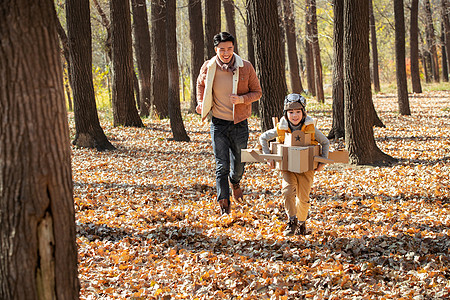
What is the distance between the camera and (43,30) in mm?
2574

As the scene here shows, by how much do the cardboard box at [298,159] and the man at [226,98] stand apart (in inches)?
49.4

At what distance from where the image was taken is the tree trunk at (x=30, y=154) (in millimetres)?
2496

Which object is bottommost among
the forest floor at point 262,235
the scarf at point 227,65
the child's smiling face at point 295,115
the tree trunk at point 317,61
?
the forest floor at point 262,235

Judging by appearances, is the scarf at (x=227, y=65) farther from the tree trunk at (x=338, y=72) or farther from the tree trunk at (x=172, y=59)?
the tree trunk at (x=172, y=59)

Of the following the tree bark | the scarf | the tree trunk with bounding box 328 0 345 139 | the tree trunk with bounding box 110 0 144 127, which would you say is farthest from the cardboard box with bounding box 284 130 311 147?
the tree trunk with bounding box 110 0 144 127

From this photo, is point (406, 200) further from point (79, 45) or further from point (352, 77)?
point (79, 45)

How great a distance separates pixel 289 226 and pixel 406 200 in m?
2.33

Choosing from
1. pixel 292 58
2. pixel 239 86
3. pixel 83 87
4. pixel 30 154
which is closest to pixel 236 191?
pixel 239 86

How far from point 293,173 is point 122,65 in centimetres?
1178

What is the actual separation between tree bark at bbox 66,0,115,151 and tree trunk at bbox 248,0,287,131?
5.25 meters

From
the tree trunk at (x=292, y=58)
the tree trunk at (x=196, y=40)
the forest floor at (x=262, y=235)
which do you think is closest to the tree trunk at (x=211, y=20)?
the tree trunk at (x=196, y=40)

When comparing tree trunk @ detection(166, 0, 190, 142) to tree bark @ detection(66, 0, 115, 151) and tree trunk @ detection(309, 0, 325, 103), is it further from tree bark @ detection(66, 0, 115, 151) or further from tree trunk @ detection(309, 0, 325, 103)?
tree trunk @ detection(309, 0, 325, 103)

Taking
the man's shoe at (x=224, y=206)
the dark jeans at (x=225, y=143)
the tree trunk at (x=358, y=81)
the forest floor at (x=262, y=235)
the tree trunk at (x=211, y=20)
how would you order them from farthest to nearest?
the tree trunk at (x=211, y=20) < the tree trunk at (x=358, y=81) < the man's shoe at (x=224, y=206) < the dark jeans at (x=225, y=143) < the forest floor at (x=262, y=235)

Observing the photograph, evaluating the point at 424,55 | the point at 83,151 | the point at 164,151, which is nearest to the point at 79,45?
the point at 83,151
